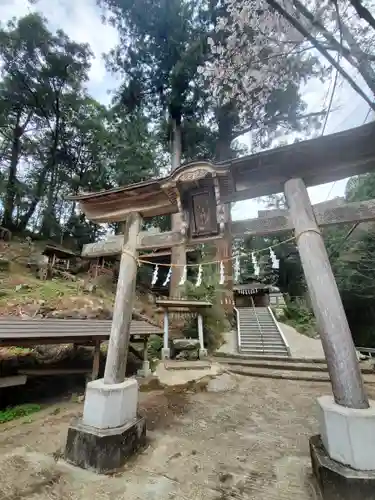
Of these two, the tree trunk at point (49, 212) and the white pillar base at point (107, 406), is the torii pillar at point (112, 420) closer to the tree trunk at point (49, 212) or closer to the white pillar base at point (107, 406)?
the white pillar base at point (107, 406)

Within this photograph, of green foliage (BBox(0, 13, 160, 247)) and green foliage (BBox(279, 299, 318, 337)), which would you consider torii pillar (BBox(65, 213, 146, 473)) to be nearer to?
green foliage (BBox(279, 299, 318, 337))

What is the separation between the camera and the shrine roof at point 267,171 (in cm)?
370

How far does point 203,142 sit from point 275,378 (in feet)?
50.2

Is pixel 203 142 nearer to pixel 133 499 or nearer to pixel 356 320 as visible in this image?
pixel 356 320

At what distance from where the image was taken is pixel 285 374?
9.21 m

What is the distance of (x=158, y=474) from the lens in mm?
3113

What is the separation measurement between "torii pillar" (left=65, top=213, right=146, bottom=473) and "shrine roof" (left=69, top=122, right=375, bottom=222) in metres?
2.01

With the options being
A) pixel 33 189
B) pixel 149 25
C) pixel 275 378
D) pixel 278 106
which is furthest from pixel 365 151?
pixel 33 189

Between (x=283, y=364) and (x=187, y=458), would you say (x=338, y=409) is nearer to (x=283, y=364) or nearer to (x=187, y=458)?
(x=187, y=458)

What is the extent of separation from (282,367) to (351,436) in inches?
332

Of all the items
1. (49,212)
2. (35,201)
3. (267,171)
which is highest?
(35,201)

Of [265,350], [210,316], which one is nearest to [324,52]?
[265,350]

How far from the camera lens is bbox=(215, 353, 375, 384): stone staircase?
351 inches

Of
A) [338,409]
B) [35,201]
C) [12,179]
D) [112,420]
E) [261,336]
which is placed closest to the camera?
[338,409]
